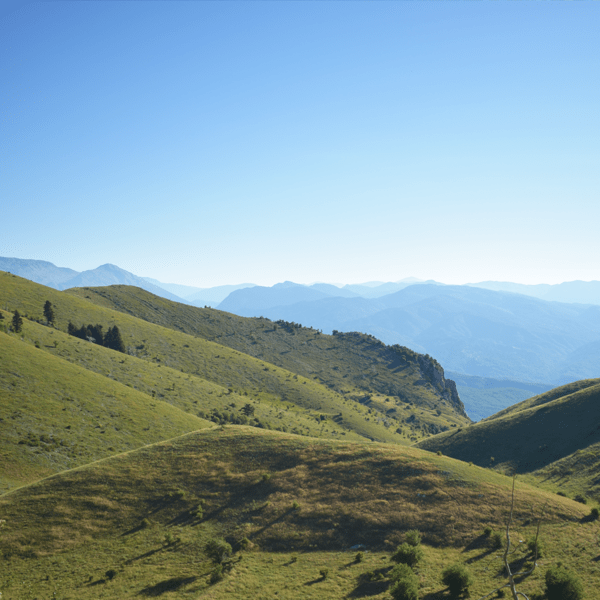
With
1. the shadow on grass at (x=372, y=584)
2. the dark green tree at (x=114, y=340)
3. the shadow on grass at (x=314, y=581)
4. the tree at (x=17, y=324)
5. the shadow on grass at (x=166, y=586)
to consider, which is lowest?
the shadow on grass at (x=166, y=586)

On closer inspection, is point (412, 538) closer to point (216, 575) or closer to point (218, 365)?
point (216, 575)

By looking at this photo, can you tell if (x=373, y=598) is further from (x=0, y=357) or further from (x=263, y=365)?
(x=263, y=365)

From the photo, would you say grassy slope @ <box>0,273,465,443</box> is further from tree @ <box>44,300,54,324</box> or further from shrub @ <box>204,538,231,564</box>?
shrub @ <box>204,538,231,564</box>

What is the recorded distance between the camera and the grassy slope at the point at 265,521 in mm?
32688

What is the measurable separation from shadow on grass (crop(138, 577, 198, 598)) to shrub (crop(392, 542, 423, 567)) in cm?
1822

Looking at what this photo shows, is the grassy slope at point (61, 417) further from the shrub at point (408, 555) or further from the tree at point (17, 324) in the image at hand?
the shrub at point (408, 555)

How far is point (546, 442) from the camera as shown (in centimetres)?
8738

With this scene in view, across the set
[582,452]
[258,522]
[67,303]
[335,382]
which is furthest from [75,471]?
[335,382]

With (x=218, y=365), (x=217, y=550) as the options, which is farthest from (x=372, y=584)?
(x=218, y=365)

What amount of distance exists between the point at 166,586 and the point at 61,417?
4574 cm

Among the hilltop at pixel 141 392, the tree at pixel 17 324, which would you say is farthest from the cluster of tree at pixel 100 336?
the tree at pixel 17 324

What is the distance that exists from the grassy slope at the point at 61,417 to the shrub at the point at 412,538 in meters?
50.2

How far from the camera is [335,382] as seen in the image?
19500 cm

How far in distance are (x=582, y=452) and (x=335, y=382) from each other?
A: 411ft
